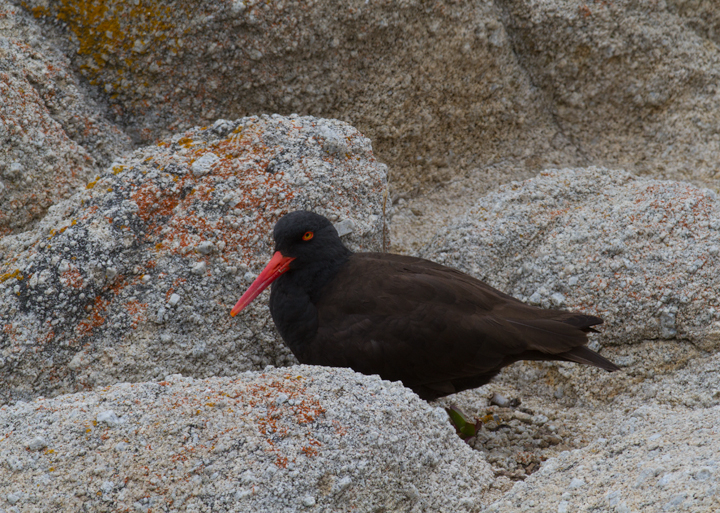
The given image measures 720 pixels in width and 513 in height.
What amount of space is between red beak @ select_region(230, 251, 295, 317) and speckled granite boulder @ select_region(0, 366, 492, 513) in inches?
30.6

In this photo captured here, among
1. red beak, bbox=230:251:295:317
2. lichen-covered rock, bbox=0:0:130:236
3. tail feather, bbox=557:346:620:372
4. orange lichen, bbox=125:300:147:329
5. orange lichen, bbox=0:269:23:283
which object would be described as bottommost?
orange lichen, bbox=125:300:147:329

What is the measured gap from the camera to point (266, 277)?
436cm

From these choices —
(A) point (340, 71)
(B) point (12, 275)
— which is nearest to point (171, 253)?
(B) point (12, 275)

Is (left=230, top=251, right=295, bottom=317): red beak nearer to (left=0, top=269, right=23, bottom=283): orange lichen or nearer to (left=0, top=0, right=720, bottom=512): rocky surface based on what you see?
(left=0, top=0, right=720, bottom=512): rocky surface

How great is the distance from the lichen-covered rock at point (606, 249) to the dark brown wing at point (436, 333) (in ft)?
1.87

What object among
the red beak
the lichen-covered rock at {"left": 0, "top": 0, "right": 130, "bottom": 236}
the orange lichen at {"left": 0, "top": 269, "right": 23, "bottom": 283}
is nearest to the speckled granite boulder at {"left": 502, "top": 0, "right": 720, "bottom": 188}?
the red beak

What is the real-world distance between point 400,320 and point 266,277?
2.80 ft

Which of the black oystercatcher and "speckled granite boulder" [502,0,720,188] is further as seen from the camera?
"speckled granite boulder" [502,0,720,188]

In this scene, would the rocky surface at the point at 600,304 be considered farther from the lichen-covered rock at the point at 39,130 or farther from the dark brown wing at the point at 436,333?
the lichen-covered rock at the point at 39,130

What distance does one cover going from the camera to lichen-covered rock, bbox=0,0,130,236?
195 inches

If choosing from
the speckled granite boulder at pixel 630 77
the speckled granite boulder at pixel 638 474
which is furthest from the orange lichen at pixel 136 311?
the speckled granite boulder at pixel 630 77

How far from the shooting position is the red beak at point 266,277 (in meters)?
4.26

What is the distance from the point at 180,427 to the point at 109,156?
3.06 meters

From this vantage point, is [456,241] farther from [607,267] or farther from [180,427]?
[180,427]
